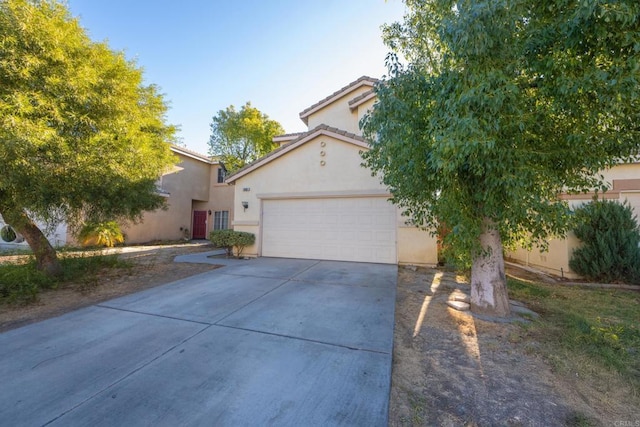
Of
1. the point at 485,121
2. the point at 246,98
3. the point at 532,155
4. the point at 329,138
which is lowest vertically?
the point at 532,155

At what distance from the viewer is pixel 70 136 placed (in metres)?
5.14

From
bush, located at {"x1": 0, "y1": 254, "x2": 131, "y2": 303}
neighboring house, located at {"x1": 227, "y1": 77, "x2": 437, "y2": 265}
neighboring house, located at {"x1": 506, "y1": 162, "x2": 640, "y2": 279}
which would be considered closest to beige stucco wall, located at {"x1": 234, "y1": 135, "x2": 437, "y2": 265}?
neighboring house, located at {"x1": 227, "y1": 77, "x2": 437, "y2": 265}

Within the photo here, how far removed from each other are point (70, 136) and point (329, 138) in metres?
6.73

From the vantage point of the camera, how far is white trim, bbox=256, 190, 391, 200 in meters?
8.70

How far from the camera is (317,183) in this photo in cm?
936

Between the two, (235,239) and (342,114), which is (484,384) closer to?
(235,239)

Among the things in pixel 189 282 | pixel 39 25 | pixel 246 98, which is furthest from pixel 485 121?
pixel 246 98

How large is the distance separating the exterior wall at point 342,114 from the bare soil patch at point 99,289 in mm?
8973

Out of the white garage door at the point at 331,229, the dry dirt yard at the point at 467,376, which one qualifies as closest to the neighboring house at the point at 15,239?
the dry dirt yard at the point at 467,376

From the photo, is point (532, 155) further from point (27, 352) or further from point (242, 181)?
point (242, 181)

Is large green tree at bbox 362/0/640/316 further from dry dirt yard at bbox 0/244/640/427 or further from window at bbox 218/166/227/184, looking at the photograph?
window at bbox 218/166/227/184

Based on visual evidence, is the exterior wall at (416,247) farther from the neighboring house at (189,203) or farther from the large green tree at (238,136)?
the large green tree at (238,136)

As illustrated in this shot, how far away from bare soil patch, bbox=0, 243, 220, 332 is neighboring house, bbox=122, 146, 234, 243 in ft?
22.9

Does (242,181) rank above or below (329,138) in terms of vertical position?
below
